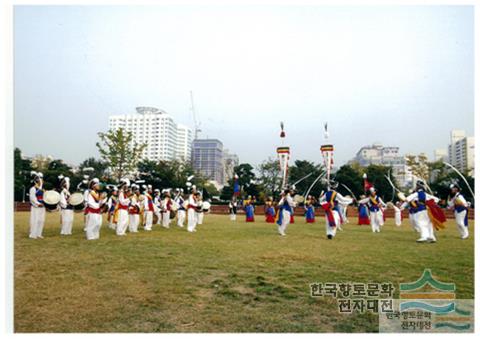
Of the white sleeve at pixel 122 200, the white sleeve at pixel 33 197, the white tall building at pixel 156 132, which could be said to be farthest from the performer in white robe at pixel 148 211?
the white tall building at pixel 156 132

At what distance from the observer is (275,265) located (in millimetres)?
6305

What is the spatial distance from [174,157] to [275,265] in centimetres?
2764

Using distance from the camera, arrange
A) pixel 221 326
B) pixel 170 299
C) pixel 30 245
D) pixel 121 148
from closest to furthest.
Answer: pixel 221 326 < pixel 170 299 < pixel 30 245 < pixel 121 148

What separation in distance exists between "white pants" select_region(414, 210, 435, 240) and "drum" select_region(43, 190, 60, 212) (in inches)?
425

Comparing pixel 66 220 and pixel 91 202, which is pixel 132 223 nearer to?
pixel 66 220

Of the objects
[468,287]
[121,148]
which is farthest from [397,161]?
[468,287]

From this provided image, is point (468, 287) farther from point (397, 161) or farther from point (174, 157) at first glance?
point (397, 161)

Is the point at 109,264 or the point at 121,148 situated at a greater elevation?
the point at 121,148

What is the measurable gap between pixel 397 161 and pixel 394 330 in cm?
6704

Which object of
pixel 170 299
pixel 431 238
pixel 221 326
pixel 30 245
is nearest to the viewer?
pixel 221 326

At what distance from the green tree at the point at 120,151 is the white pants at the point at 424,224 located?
20.3 metres

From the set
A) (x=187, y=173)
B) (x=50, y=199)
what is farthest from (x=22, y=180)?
(x=50, y=199)

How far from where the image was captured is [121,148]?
80.1 ft

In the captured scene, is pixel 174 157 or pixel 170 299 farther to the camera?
pixel 174 157
